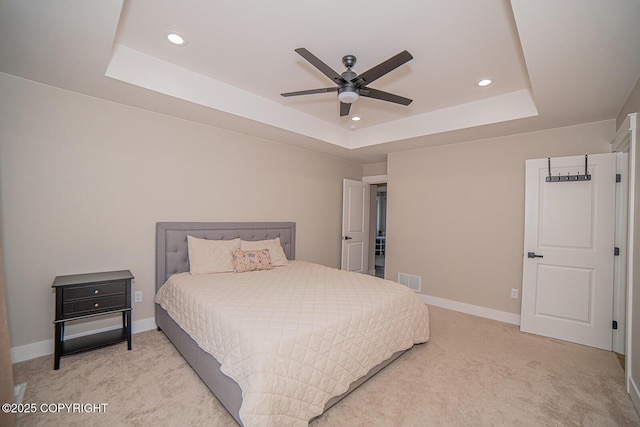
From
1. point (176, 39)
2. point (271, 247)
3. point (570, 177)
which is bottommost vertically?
point (271, 247)

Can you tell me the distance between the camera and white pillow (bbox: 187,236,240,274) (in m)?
3.19

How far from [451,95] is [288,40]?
1.96 metres

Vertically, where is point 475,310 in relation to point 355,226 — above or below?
below

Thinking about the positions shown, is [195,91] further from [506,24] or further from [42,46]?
[506,24]

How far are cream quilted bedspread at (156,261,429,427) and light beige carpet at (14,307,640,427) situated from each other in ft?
0.79

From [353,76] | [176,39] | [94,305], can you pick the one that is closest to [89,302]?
[94,305]

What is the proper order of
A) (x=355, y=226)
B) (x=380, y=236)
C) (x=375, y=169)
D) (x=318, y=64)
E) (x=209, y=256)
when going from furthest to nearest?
(x=380, y=236) < (x=375, y=169) < (x=355, y=226) < (x=209, y=256) < (x=318, y=64)

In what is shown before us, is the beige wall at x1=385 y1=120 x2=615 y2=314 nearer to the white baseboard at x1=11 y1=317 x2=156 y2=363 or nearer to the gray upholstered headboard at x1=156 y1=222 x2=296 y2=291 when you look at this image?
the gray upholstered headboard at x1=156 y1=222 x2=296 y2=291

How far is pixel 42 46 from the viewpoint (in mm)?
1989

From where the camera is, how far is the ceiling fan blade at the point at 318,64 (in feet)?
6.14

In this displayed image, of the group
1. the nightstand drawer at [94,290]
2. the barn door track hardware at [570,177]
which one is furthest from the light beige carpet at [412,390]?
the barn door track hardware at [570,177]

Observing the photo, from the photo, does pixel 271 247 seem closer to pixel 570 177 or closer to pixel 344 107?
pixel 344 107

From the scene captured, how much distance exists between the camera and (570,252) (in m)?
3.17

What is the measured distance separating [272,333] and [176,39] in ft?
7.62
